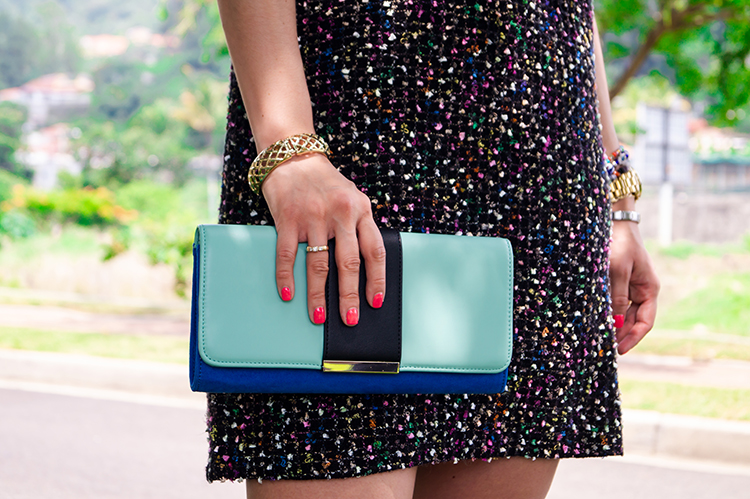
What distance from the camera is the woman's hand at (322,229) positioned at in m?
0.85

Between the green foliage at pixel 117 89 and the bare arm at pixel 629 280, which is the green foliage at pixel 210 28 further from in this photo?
the green foliage at pixel 117 89

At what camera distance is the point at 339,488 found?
90 cm

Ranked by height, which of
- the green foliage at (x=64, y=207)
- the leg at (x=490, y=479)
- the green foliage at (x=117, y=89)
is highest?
the green foliage at (x=117, y=89)

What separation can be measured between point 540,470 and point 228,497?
245 centimetres

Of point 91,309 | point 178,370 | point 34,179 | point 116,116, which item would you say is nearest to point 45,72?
point 116,116

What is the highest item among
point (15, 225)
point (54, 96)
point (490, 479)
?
point (54, 96)

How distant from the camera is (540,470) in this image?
1.07m

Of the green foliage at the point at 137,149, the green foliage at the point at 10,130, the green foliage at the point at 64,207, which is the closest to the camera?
the green foliage at the point at 64,207

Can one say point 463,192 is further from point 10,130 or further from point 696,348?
point 10,130

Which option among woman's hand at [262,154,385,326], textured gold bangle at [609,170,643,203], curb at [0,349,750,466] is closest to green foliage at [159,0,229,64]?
curb at [0,349,750,466]

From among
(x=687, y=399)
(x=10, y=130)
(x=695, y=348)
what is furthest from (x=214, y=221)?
(x=10, y=130)

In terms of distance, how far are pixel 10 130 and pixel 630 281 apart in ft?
101

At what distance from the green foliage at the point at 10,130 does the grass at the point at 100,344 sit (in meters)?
22.6

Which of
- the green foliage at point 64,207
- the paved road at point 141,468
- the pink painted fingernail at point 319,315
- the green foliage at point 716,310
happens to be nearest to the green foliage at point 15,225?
the green foliage at point 64,207
